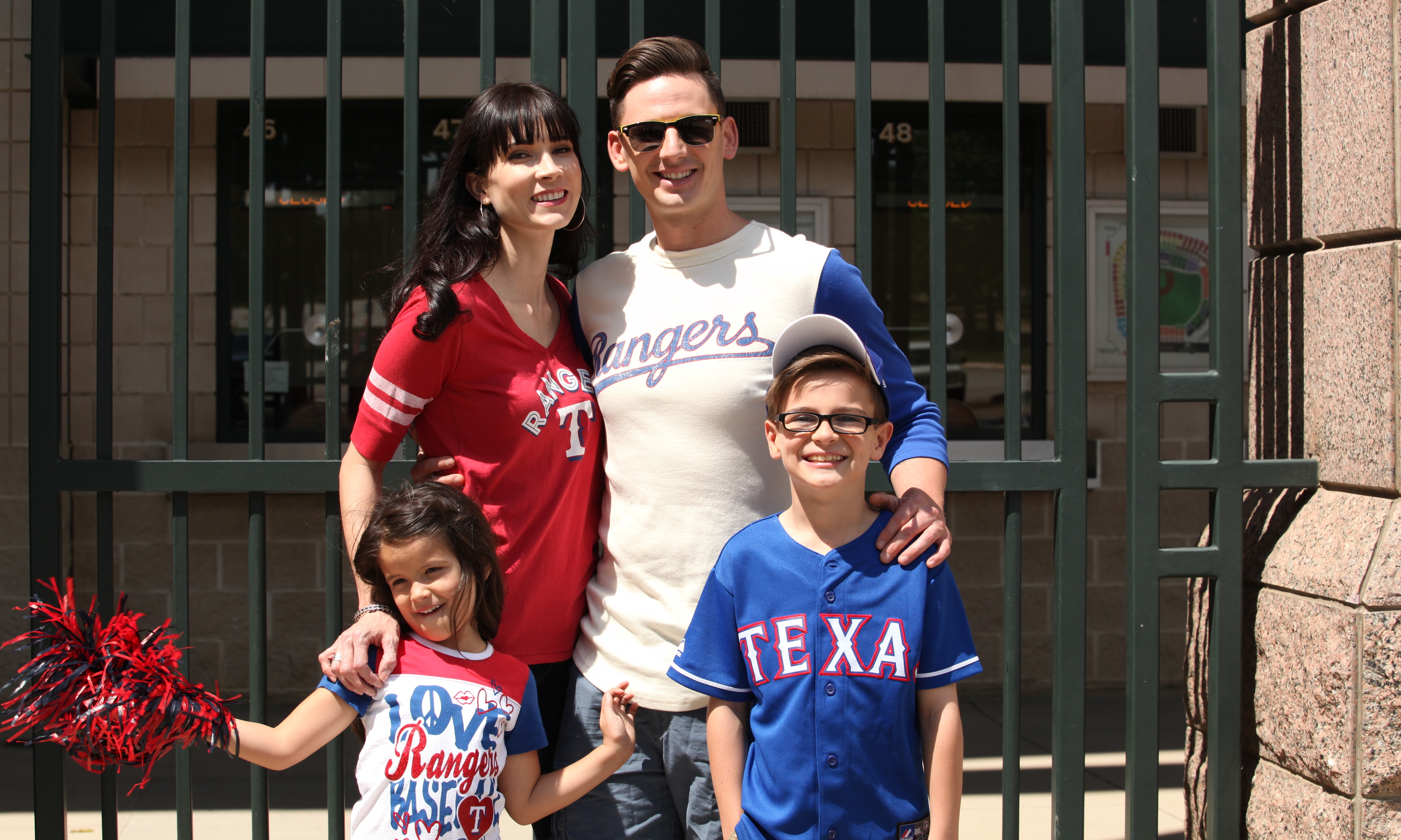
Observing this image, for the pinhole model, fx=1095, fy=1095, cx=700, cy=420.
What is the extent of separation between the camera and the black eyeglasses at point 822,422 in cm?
184

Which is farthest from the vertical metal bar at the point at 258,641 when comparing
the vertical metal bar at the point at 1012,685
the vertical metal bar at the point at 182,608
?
the vertical metal bar at the point at 1012,685

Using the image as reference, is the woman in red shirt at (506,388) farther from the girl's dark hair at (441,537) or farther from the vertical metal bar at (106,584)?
the vertical metal bar at (106,584)

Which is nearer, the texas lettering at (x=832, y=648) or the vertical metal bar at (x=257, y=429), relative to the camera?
the texas lettering at (x=832, y=648)

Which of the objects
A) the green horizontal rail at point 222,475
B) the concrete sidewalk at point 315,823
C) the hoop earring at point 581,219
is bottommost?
the concrete sidewalk at point 315,823

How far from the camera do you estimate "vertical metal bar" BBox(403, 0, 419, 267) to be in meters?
2.64

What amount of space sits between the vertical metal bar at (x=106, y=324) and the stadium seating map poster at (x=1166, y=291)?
4892 millimetres

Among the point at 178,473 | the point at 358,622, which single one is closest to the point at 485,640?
the point at 358,622

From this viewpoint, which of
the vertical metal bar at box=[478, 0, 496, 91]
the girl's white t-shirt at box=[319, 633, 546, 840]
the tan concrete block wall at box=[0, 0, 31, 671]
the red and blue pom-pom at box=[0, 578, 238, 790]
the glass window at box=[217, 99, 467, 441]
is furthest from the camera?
the glass window at box=[217, 99, 467, 441]

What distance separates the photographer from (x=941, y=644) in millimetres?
1863

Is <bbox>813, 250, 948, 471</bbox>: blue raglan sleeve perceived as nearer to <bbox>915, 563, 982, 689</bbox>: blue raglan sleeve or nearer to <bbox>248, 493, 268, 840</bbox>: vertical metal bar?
<bbox>915, 563, 982, 689</bbox>: blue raglan sleeve

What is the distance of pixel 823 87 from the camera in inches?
222

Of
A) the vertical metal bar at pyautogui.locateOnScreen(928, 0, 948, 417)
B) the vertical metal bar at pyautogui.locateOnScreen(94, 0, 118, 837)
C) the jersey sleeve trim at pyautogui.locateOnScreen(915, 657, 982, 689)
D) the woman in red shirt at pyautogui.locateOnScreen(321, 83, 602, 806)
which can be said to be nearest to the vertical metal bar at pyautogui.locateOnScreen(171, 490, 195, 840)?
the vertical metal bar at pyautogui.locateOnScreen(94, 0, 118, 837)

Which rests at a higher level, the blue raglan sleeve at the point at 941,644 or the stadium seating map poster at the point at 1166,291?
the stadium seating map poster at the point at 1166,291

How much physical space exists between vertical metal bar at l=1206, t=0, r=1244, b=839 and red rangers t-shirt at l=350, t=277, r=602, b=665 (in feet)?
5.48
